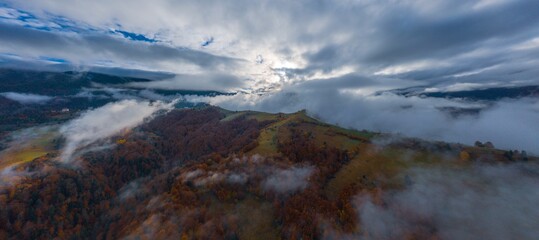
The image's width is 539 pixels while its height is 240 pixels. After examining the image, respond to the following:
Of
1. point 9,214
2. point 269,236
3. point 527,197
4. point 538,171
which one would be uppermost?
point 538,171

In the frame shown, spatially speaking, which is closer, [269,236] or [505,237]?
[505,237]

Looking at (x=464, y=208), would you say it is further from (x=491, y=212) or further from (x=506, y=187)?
(x=506, y=187)

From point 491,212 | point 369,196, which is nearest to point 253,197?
point 369,196

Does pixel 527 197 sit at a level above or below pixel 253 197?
above

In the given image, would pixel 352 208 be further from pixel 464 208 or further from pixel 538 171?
pixel 538 171

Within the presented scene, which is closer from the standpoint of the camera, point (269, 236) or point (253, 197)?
point (269, 236)

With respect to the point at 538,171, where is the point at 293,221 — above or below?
below

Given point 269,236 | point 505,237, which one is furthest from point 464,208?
point 269,236

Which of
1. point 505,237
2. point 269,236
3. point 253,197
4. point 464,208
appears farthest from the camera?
point 253,197

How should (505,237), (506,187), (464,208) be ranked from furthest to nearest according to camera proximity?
(506,187), (464,208), (505,237)
